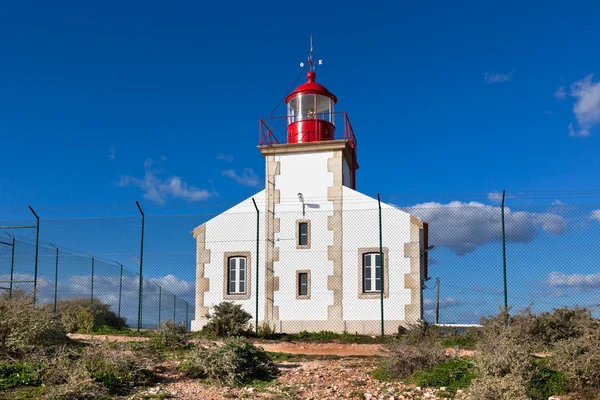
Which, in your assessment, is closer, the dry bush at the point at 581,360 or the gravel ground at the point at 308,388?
the dry bush at the point at 581,360

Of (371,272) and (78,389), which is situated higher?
(371,272)

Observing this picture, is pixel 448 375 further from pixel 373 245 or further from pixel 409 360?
pixel 373 245

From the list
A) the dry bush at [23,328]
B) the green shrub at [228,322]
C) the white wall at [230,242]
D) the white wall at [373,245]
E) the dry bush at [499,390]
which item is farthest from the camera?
the white wall at [230,242]

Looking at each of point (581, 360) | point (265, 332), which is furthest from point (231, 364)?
point (265, 332)

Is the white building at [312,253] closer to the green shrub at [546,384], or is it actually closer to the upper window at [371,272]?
the upper window at [371,272]

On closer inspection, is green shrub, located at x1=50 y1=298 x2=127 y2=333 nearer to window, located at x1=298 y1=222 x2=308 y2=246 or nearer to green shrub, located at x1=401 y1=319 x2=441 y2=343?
window, located at x1=298 y1=222 x2=308 y2=246

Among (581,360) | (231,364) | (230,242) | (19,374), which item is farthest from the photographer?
(230,242)

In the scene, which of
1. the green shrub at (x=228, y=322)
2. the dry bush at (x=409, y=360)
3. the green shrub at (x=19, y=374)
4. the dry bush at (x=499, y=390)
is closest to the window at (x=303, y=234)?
the green shrub at (x=228, y=322)

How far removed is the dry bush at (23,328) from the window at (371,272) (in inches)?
331

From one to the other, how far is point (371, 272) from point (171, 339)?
6.76m

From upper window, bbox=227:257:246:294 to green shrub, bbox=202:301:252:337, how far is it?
1.63 metres

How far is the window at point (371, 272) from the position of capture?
17.0 metres

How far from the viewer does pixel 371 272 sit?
17.2 metres

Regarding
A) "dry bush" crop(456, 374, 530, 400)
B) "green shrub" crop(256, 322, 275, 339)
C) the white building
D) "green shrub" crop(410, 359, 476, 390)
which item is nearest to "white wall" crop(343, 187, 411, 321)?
the white building
